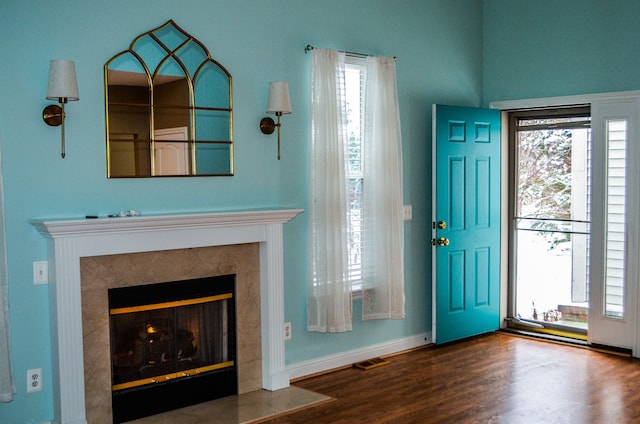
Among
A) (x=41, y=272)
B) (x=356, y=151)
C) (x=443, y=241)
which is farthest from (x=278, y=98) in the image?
(x=443, y=241)

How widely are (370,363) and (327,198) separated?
4.44 feet

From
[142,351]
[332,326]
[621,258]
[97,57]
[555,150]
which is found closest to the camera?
[97,57]

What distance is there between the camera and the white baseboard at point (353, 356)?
5031mm

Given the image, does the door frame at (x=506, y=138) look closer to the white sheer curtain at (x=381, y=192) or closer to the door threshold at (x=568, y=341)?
the door threshold at (x=568, y=341)

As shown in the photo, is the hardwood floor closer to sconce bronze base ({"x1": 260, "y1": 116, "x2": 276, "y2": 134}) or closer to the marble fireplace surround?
the marble fireplace surround

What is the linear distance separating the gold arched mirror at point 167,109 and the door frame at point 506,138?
283 cm

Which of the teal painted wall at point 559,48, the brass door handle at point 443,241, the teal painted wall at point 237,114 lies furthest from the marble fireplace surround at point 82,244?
the teal painted wall at point 559,48

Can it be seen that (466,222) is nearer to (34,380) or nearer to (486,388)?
(486,388)

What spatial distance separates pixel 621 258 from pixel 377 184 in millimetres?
2036

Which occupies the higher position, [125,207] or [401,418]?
[125,207]

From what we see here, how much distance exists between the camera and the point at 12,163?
147 inches

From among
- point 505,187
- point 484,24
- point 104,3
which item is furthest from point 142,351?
point 484,24

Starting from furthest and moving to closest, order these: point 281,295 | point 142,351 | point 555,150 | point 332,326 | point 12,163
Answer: point 555,150 < point 332,326 < point 281,295 < point 142,351 < point 12,163

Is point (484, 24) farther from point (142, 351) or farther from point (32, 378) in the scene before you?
point (32, 378)
